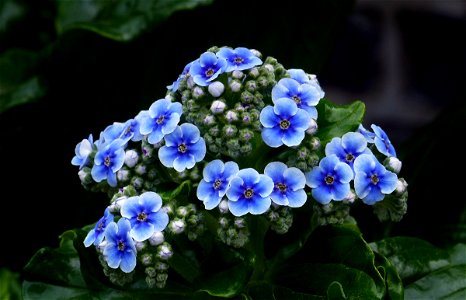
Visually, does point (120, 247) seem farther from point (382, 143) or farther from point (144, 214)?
point (382, 143)

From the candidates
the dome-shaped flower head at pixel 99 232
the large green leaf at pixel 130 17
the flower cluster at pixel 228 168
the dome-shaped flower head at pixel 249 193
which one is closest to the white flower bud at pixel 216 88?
the flower cluster at pixel 228 168

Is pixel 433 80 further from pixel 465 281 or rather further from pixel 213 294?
pixel 213 294

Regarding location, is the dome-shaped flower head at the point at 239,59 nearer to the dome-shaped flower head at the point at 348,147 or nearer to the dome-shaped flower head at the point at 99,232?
the dome-shaped flower head at the point at 348,147

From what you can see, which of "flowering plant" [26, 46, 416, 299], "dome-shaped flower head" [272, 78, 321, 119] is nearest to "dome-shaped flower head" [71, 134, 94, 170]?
"flowering plant" [26, 46, 416, 299]

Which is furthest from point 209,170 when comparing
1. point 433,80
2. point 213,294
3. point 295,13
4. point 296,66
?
point 433,80

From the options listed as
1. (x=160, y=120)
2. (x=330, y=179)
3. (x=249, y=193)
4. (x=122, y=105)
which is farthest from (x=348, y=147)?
(x=122, y=105)
